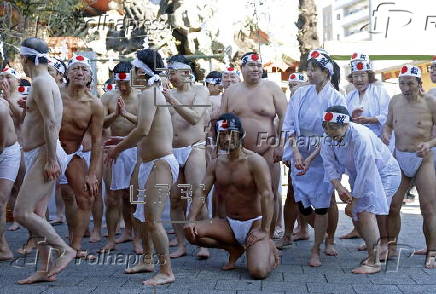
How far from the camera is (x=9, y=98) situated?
748 cm

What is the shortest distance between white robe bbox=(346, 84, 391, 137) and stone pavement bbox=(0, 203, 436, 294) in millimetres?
1401

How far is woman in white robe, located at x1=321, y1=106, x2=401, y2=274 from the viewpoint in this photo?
17.4ft

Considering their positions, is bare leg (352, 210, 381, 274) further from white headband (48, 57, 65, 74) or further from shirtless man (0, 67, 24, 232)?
shirtless man (0, 67, 24, 232)

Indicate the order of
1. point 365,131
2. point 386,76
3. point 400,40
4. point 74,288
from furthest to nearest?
point 386,76, point 400,40, point 365,131, point 74,288

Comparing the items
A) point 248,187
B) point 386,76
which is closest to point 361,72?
point 248,187

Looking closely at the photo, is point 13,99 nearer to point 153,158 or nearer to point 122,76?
point 122,76

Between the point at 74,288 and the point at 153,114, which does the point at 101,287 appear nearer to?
the point at 74,288

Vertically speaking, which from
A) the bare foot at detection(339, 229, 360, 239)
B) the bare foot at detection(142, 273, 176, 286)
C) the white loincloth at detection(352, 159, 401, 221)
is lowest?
the bare foot at detection(339, 229, 360, 239)

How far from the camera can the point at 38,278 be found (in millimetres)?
4906

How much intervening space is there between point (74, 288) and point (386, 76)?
17.0 m

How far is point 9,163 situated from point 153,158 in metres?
1.72

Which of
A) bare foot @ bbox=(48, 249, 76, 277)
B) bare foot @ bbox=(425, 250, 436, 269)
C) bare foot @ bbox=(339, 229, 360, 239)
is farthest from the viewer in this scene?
bare foot @ bbox=(339, 229, 360, 239)

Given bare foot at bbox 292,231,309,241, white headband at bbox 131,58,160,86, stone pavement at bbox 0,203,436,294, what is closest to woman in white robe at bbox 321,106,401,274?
stone pavement at bbox 0,203,436,294

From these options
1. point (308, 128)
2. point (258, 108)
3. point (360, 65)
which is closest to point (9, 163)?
point (258, 108)
